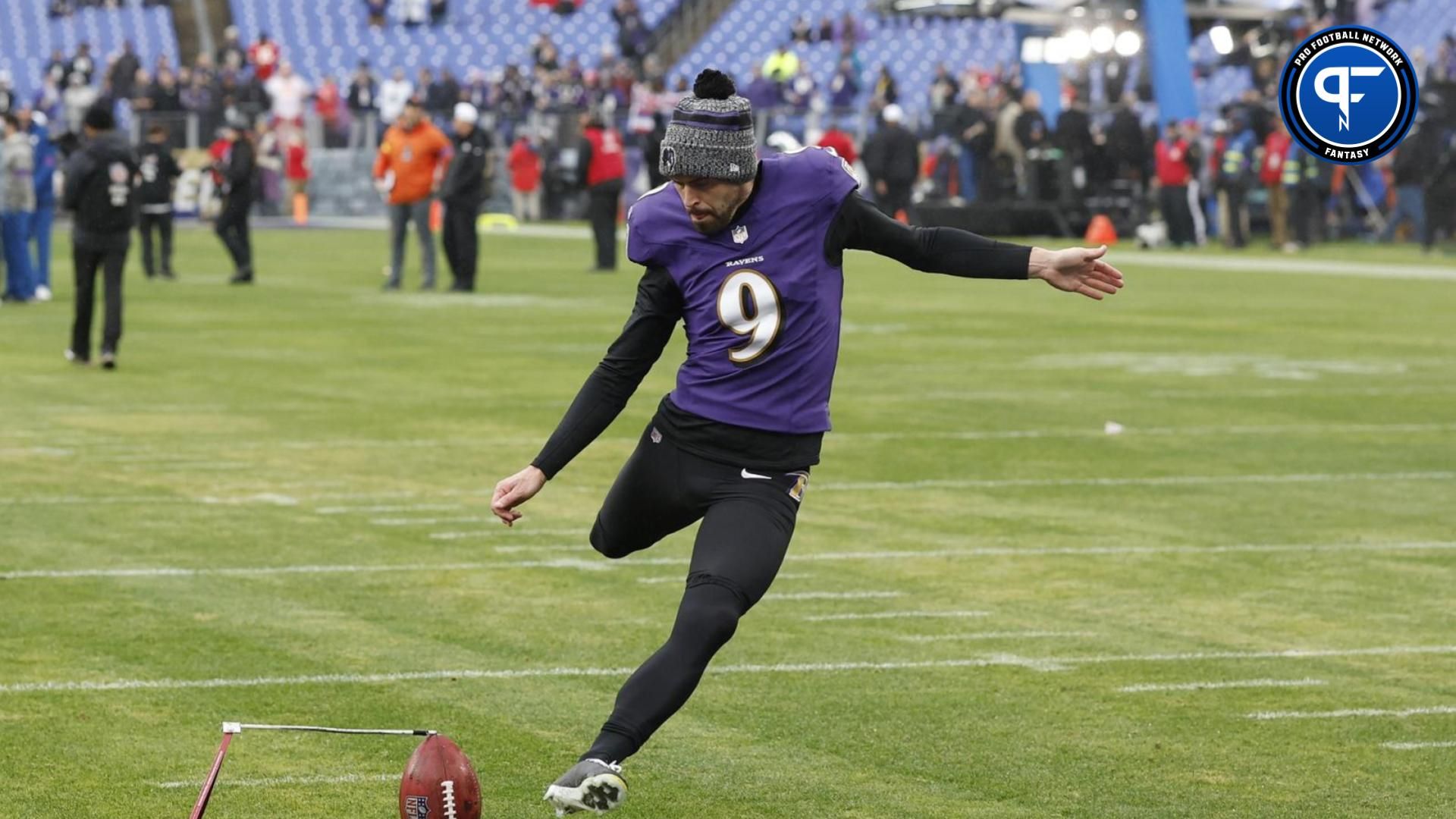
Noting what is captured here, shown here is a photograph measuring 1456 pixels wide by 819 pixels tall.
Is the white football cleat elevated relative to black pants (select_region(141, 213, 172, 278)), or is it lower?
elevated

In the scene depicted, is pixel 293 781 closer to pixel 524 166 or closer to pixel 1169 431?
pixel 1169 431

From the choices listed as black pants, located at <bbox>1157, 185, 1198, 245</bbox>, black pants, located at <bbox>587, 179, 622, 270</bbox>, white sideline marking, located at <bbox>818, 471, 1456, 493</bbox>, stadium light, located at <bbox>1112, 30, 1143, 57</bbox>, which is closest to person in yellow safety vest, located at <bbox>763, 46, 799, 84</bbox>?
stadium light, located at <bbox>1112, 30, 1143, 57</bbox>

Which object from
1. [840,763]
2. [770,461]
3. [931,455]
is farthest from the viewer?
[931,455]

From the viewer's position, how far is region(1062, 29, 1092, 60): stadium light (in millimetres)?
40875

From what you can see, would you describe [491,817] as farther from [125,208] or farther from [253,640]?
[125,208]

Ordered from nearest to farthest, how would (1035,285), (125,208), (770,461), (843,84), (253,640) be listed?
(770,461) → (253,640) → (125,208) → (1035,285) → (843,84)

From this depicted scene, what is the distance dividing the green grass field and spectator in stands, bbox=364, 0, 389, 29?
3599 centimetres

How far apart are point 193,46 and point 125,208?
38777mm

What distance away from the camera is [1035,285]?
30.5 meters

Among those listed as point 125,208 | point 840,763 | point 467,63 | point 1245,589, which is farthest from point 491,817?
point 467,63

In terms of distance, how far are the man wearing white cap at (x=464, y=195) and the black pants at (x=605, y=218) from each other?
156 inches

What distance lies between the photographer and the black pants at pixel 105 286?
62.3 ft

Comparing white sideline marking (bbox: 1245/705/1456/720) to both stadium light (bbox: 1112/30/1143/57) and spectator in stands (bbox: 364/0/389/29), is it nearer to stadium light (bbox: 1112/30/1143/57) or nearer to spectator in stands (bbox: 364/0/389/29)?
stadium light (bbox: 1112/30/1143/57)

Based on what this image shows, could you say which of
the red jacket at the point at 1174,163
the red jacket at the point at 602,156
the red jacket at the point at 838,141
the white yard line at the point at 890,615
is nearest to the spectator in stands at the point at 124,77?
the red jacket at the point at 838,141
